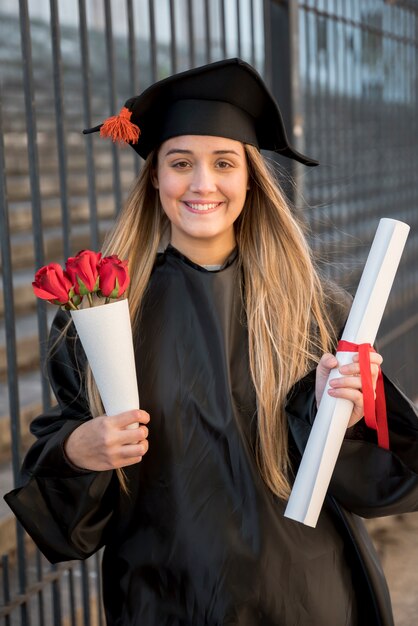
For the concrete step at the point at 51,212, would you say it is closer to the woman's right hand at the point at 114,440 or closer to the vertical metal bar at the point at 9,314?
the vertical metal bar at the point at 9,314

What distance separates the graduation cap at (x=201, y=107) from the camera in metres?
2.08

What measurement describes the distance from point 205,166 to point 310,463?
667mm

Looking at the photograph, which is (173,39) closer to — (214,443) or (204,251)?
(204,251)

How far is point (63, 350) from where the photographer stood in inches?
87.2

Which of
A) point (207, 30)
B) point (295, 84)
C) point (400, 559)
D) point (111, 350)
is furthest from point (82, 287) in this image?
point (400, 559)

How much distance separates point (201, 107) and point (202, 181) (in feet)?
0.55

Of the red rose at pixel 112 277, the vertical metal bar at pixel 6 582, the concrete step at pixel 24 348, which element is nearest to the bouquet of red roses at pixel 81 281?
the red rose at pixel 112 277

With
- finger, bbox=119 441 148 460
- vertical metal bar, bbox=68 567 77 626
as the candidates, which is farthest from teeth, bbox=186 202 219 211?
vertical metal bar, bbox=68 567 77 626

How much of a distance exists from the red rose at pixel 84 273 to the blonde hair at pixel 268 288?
0.35 meters

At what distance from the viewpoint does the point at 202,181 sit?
2.07 metres

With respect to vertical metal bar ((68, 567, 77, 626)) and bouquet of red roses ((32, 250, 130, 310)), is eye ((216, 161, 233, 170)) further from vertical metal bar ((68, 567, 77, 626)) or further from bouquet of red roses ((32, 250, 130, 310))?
vertical metal bar ((68, 567, 77, 626))

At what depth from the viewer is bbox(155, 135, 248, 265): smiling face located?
210 centimetres

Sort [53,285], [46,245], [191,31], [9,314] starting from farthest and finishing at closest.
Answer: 1. [46,245]
2. [191,31]
3. [9,314]
4. [53,285]

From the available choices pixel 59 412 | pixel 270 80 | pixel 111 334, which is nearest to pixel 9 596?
pixel 59 412
